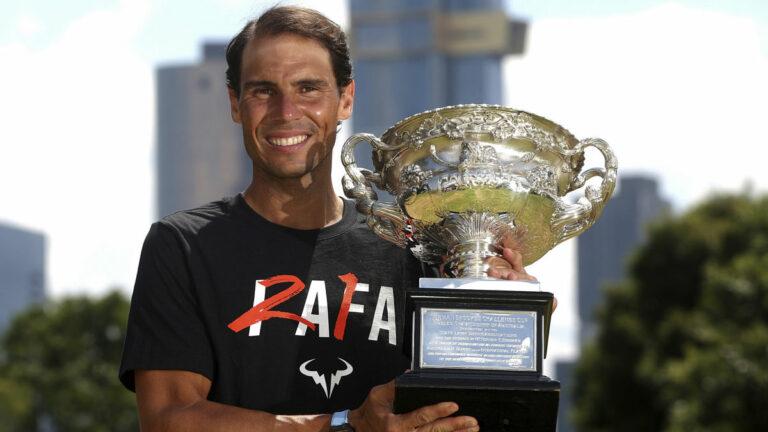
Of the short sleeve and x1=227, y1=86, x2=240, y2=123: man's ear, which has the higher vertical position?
x1=227, y1=86, x2=240, y2=123: man's ear

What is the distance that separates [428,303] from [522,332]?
1.00 ft

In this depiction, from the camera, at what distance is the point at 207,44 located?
433ft

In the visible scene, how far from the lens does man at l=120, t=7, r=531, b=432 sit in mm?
3695

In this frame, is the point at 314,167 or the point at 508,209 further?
the point at 314,167

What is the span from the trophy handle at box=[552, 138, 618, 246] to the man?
0.24m

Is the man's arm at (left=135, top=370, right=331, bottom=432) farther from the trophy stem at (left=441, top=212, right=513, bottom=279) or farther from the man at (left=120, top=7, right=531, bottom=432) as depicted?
the trophy stem at (left=441, top=212, right=513, bottom=279)

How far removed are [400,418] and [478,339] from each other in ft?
1.33

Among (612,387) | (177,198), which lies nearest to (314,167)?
(612,387)

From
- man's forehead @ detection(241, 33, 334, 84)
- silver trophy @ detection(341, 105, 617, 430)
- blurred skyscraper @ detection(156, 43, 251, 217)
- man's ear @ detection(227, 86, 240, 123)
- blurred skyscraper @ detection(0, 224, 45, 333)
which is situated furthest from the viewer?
blurred skyscraper @ detection(156, 43, 251, 217)

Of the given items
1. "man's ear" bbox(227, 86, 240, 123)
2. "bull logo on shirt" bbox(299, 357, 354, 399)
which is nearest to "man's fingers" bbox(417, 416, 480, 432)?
"bull logo on shirt" bbox(299, 357, 354, 399)

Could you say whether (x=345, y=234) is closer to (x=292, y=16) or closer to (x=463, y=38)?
(x=292, y=16)

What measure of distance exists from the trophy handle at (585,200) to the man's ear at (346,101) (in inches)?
32.9

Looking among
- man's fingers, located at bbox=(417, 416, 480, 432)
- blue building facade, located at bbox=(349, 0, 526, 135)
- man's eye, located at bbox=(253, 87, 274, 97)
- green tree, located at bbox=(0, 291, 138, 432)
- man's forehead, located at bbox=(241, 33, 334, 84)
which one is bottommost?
green tree, located at bbox=(0, 291, 138, 432)

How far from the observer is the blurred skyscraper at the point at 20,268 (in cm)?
8550
